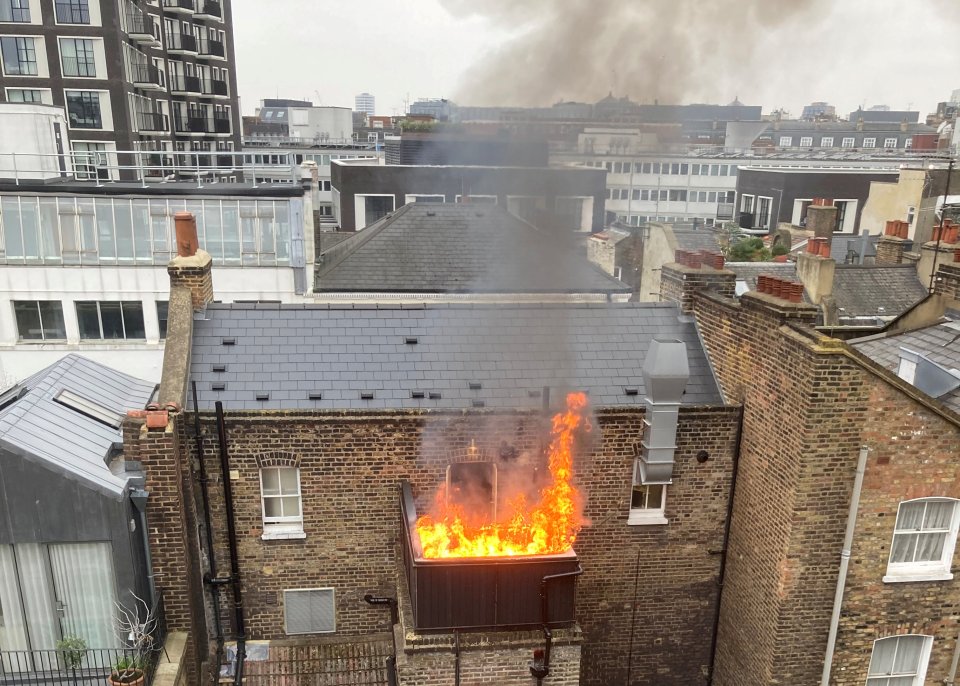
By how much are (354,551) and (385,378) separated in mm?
2858

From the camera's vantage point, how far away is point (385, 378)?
1155 cm

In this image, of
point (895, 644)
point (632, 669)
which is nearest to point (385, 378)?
point (632, 669)

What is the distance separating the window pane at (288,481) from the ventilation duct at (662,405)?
5.50 meters

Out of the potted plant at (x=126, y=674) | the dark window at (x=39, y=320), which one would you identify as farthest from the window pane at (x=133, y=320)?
the potted plant at (x=126, y=674)

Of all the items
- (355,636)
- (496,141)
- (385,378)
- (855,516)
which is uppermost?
(496,141)

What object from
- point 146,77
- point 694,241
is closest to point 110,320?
point 694,241

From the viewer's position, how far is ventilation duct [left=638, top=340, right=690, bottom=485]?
33.6ft

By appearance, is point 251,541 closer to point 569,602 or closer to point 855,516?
point 569,602

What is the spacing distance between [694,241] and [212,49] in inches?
1820

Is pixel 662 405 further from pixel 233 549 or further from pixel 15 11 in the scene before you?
pixel 15 11

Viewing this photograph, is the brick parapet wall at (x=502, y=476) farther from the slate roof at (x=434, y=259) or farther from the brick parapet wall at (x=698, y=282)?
the slate roof at (x=434, y=259)

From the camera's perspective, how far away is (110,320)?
24.8 meters

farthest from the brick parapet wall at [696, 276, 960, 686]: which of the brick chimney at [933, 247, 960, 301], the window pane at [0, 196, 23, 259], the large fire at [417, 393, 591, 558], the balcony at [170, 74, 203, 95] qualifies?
the balcony at [170, 74, 203, 95]

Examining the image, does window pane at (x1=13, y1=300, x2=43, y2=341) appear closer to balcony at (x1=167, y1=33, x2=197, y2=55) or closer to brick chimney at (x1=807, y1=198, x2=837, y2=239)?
brick chimney at (x1=807, y1=198, x2=837, y2=239)
